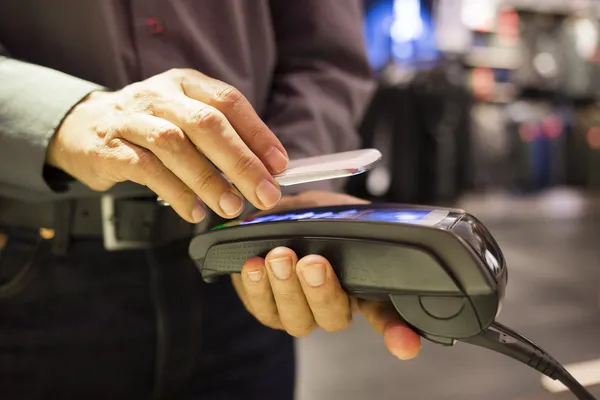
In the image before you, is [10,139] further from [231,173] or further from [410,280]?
[410,280]

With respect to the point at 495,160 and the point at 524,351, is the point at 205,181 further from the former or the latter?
the point at 495,160

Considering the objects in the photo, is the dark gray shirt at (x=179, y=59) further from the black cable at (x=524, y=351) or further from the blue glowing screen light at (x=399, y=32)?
the blue glowing screen light at (x=399, y=32)

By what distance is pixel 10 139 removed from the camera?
434 mm

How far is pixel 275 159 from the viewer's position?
14.2 inches

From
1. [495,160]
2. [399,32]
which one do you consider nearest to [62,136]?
[399,32]

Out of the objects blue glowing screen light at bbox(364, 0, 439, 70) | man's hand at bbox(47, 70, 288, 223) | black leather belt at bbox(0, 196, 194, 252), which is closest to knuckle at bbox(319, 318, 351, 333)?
man's hand at bbox(47, 70, 288, 223)

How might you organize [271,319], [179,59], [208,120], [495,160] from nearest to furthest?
[208,120] < [271,319] < [179,59] < [495,160]

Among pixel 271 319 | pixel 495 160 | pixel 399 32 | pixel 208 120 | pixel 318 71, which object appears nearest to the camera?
pixel 208 120

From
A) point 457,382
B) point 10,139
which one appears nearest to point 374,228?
point 10,139

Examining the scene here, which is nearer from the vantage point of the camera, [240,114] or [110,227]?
[240,114]

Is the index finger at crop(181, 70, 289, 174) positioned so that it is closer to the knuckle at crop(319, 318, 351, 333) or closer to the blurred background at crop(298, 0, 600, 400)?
the knuckle at crop(319, 318, 351, 333)

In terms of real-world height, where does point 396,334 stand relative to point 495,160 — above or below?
above

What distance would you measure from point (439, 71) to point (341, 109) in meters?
2.36

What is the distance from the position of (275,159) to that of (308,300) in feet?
0.35
